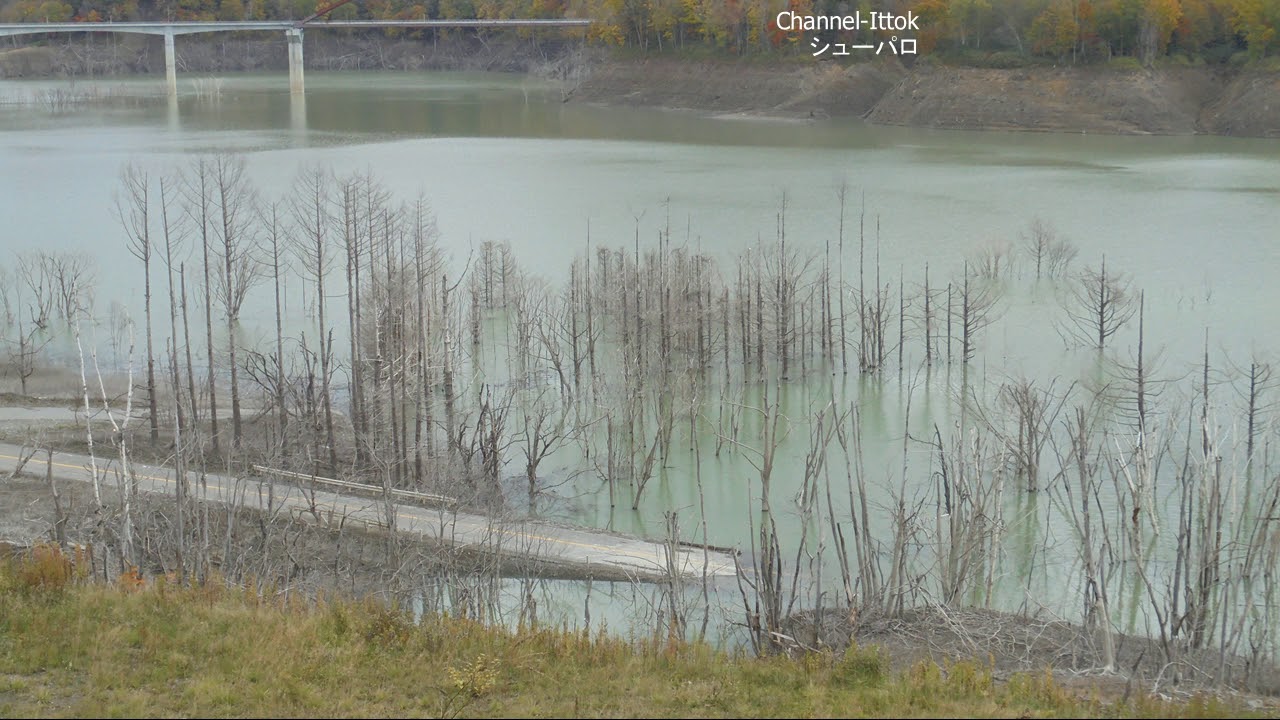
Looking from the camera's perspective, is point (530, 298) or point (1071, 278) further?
point (1071, 278)

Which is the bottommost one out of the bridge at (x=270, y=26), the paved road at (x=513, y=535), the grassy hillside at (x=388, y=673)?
the paved road at (x=513, y=535)

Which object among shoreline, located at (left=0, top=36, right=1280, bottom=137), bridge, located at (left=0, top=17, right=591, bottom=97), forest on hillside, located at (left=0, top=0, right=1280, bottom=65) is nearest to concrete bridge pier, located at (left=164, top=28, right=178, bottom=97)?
bridge, located at (left=0, top=17, right=591, bottom=97)

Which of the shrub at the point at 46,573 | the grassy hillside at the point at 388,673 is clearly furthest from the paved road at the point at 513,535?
the grassy hillside at the point at 388,673

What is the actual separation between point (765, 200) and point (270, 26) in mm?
72708

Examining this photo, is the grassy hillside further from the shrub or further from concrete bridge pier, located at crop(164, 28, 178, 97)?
concrete bridge pier, located at crop(164, 28, 178, 97)

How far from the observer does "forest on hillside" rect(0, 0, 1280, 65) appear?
200ft

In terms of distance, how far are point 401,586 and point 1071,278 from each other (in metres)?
21.1

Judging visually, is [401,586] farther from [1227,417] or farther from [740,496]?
[1227,417]

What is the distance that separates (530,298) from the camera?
28203 mm

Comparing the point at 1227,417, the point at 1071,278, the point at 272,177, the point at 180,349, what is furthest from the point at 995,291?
the point at 272,177

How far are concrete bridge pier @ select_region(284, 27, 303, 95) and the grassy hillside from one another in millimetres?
82506

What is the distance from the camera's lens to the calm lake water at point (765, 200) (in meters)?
24.0

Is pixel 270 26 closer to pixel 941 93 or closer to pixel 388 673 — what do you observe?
pixel 941 93

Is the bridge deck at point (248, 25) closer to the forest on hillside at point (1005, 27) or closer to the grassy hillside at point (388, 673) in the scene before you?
the forest on hillside at point (1005, 27)
